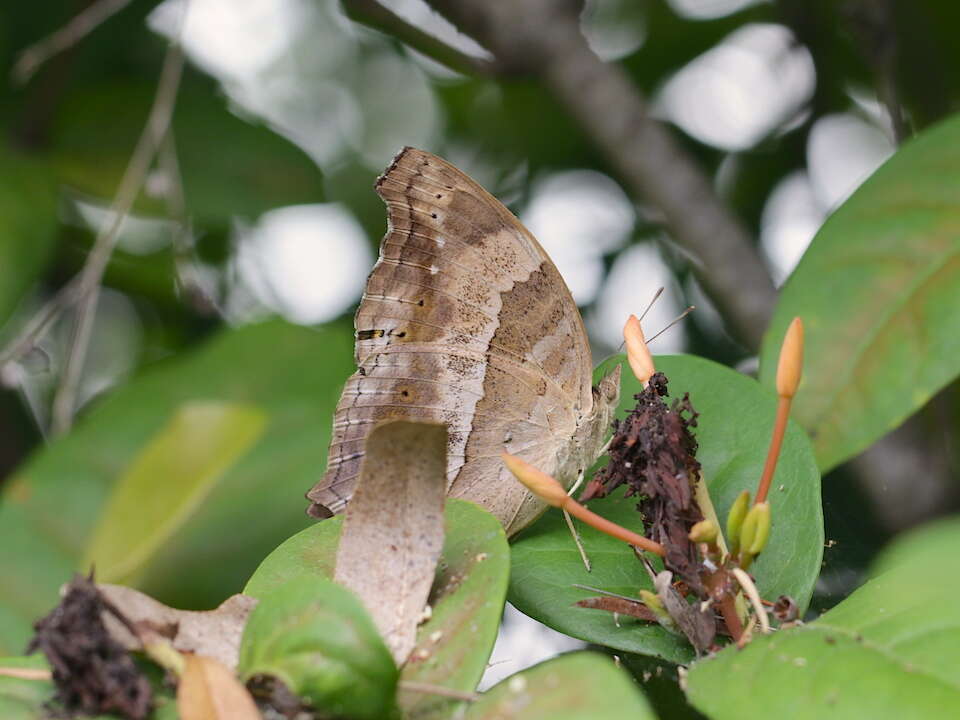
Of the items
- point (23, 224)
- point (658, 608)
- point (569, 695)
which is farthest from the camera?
point (23, 224)

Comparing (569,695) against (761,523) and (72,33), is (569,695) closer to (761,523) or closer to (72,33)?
(761,523)

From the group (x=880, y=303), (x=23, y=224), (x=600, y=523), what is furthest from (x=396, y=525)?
(x=23, y=224)

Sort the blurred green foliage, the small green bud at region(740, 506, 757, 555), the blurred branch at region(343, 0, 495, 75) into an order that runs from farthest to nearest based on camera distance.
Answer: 1. the blurred branch at region(343, 0, 495, 75)
2. the blurred green foliage
3. the small green bud at region(740, 506, 757, 555)

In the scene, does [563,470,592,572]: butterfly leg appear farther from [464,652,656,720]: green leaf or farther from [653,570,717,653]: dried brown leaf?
[464,652,656,720]: green leaf

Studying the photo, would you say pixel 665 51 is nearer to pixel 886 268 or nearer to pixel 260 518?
pixel 886 268

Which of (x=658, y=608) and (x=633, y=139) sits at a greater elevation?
(x=633, y=139)

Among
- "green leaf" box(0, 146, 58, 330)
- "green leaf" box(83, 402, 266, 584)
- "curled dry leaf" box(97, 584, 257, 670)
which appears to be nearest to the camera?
"curled dry leaf" box(97, 584, 257, 670)

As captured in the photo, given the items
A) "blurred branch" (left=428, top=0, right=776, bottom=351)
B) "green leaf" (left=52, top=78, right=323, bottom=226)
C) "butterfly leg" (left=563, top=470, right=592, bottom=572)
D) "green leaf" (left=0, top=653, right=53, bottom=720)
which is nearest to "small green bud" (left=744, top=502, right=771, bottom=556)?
"butterfly leg" (left=563, top=470, right=592, bottom=572)

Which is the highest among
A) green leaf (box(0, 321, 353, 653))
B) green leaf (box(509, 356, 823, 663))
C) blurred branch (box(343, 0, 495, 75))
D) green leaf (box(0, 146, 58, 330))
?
blurred branch (box(343, 0, 495, 75))

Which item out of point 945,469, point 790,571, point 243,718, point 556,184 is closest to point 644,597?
point 790,571
